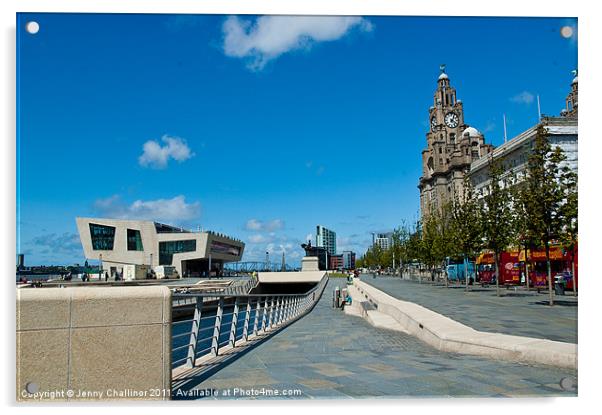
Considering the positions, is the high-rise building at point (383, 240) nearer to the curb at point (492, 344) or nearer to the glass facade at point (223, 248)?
the glass facade at point (223, 248)

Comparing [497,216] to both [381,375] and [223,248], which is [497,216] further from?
[223,248]

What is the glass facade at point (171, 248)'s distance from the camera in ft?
290

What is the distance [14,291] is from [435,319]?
7.76 m

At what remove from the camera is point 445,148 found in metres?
102

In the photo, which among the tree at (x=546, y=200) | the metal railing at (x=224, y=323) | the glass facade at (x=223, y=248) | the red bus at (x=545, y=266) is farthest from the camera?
the glass facade at (x=223, y=248)

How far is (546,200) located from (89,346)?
16852 millimetres

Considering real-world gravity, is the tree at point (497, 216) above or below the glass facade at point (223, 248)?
above

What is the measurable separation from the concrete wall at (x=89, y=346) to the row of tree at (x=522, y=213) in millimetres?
13973

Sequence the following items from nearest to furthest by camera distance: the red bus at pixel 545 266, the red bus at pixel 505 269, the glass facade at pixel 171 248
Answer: the red bus at pixel 545 266
the red bus at pixel 505 269
the glass facade at pixel 171 248

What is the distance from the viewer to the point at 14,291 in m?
5.01

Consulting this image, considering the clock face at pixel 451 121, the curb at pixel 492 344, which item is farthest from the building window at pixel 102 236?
the curb at pixel 492 344

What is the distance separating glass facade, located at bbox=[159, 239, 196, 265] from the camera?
88.4m

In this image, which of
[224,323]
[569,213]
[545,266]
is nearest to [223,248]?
[545,266]
